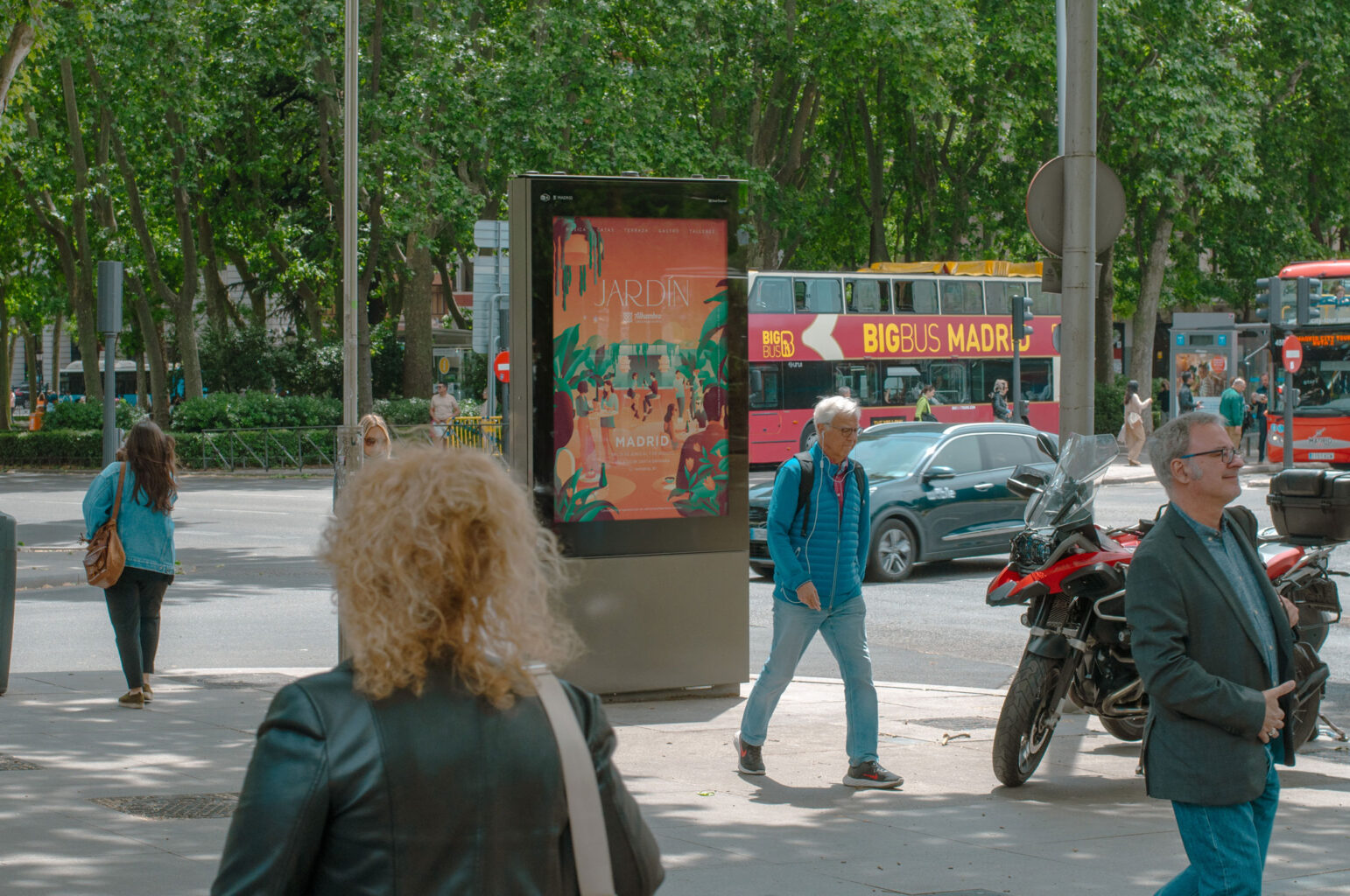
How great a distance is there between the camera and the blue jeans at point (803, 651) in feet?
21.8

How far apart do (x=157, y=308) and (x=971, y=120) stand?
21.2 metres

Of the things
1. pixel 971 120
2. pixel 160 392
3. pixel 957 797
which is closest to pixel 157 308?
pixel 160 392

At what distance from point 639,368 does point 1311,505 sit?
3.53 meters

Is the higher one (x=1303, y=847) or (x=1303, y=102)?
(x=1303, y=102)

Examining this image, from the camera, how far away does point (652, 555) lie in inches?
338

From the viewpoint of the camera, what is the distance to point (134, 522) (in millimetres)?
8547

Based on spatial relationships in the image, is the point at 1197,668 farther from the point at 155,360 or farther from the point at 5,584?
the point at 155,360

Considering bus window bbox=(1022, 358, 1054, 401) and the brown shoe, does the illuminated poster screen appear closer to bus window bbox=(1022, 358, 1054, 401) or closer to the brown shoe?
the brown shoe

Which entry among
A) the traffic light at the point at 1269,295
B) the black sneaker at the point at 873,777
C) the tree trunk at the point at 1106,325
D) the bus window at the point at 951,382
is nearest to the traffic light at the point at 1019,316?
the traffic light at the point at 1269,295

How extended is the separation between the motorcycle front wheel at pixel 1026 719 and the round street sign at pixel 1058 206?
3063 mm

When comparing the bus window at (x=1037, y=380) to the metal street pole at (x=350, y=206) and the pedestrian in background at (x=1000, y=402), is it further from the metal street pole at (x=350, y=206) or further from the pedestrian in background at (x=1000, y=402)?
the metal street pole at (x=350, y=206)

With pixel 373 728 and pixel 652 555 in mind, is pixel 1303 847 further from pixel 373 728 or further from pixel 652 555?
pixel 373 728

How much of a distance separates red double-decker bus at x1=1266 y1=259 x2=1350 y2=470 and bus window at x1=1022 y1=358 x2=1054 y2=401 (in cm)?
666

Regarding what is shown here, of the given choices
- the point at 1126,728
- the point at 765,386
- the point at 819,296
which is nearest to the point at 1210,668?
the point at 1126,728
